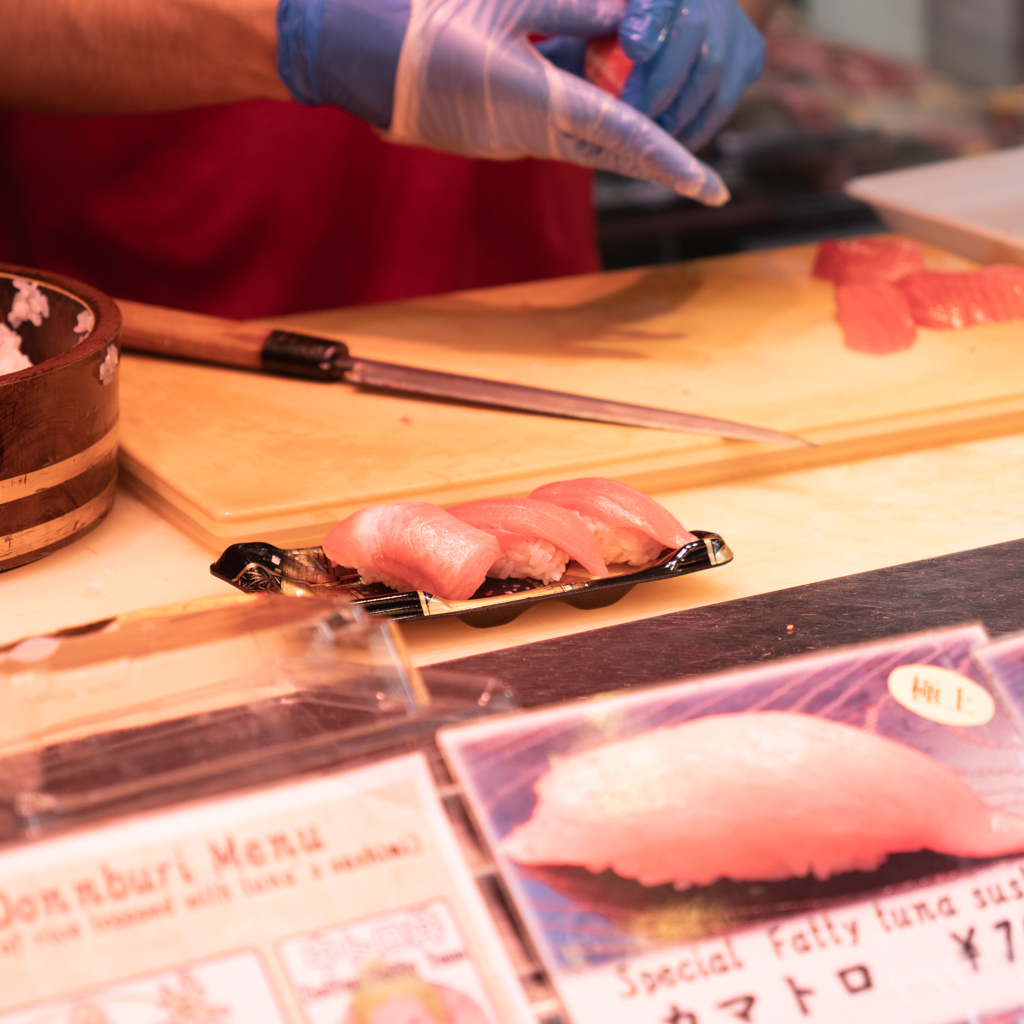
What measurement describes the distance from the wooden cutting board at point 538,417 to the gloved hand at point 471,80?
30cm

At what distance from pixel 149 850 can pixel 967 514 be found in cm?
105

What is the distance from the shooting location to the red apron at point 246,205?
215cm

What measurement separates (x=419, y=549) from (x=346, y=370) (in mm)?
665

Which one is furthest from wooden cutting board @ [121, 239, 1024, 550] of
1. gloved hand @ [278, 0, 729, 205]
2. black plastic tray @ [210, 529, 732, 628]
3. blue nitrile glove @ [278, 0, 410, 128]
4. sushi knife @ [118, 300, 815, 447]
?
blue nitrile glove @ [278, 0, 410, 128]

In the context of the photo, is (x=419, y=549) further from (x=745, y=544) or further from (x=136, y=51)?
(x=136, y=51)

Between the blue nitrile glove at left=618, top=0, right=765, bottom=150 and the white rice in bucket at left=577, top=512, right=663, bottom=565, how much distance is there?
0.92 m

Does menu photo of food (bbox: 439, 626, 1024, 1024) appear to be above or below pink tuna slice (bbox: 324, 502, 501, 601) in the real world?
below

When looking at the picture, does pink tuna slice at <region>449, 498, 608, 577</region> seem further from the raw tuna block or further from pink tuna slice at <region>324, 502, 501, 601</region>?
the raw tuna block

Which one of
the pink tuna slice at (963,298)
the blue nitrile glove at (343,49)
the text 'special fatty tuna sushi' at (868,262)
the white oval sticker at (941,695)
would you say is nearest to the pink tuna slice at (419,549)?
the white oval sticker at (941,695)

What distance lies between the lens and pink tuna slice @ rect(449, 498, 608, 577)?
A: 3.59ft

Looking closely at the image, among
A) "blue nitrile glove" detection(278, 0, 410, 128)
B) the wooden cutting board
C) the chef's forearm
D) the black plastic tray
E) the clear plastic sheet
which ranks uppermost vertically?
the chef's forearm

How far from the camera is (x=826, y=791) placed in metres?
0.77

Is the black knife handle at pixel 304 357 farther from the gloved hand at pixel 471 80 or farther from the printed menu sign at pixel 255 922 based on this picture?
the printed menu sign at pixel 255 922

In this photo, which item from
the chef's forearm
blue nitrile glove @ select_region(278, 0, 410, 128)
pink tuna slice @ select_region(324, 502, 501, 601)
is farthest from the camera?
the chef's forearm
